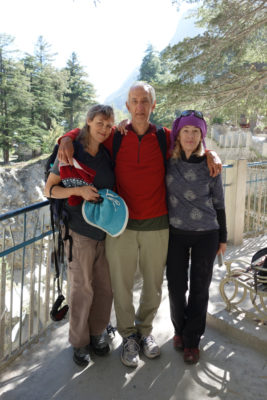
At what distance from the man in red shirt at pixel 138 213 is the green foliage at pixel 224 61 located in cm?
467

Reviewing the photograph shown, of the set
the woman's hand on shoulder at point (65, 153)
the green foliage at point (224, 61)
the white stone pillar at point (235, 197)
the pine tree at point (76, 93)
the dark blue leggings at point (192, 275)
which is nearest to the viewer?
the woman's hand on shoulder at point (65, 153)

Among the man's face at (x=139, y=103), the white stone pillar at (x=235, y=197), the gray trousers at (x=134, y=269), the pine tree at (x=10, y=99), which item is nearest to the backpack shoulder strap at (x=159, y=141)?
the man's face at (x=139, y=103)

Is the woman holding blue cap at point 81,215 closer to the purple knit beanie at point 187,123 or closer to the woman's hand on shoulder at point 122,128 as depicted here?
the woman's hand on shoulder at point 122,128

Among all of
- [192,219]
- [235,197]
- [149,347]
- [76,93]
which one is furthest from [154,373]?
[76,93]

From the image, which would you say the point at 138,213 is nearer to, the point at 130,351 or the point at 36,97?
the point at 130,351

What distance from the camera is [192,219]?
221 centimetres

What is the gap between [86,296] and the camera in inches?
88.3

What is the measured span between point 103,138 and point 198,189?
0.74 meters

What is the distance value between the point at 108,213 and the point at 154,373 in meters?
1.19

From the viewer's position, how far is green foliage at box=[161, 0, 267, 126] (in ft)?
19.3

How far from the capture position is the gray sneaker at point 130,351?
2269mm

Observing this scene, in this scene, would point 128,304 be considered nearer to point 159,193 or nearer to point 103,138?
point 159,193

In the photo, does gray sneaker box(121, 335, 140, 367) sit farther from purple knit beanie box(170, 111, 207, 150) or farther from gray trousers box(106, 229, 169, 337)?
purple knit beanie box(170, 111, 207, 150)

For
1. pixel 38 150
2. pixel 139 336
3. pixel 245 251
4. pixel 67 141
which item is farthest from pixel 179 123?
pixel 38 150
